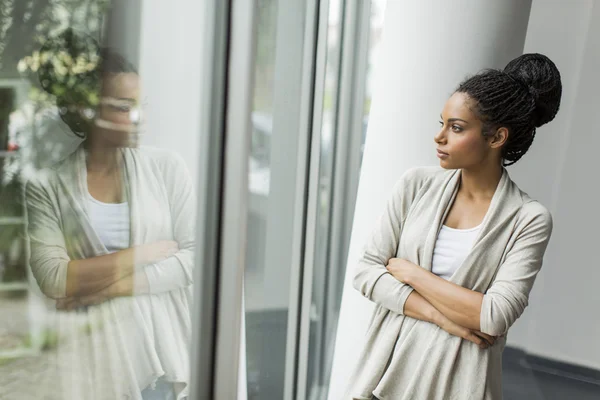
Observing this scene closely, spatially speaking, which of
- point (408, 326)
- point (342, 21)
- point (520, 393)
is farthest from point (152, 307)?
point (520, 393)

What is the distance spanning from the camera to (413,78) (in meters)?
2.02

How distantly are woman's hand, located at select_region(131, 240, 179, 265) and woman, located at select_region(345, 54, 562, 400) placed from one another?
20.8 inches

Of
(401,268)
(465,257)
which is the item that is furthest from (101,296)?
(465,257)

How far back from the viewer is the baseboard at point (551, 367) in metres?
3.86

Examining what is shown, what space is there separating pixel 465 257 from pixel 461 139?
29 cm

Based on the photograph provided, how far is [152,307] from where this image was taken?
136 centimetres

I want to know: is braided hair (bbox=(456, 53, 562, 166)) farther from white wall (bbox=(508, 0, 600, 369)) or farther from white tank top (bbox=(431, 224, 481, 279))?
white wall (bbox=(508, 0, 600, 369))

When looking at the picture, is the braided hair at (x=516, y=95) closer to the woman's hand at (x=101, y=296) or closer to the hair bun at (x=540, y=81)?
the hair bun at (x=540, y=81)

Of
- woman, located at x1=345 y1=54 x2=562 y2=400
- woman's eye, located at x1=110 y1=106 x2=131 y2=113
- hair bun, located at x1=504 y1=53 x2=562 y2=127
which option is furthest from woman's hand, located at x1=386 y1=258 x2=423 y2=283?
woman's eye, located at x1=110 y1=106 x2=131 y2=113

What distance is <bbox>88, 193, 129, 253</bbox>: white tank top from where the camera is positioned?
1120 millimetres

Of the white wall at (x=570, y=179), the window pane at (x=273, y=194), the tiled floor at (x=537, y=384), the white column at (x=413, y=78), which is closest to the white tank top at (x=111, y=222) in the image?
the window pane at (x=273, y=194)

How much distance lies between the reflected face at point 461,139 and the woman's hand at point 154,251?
705 millimetres

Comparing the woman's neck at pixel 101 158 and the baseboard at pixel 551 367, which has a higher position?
the woman's neck at pixel 101 158

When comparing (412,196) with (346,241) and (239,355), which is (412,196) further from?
(346,241)
